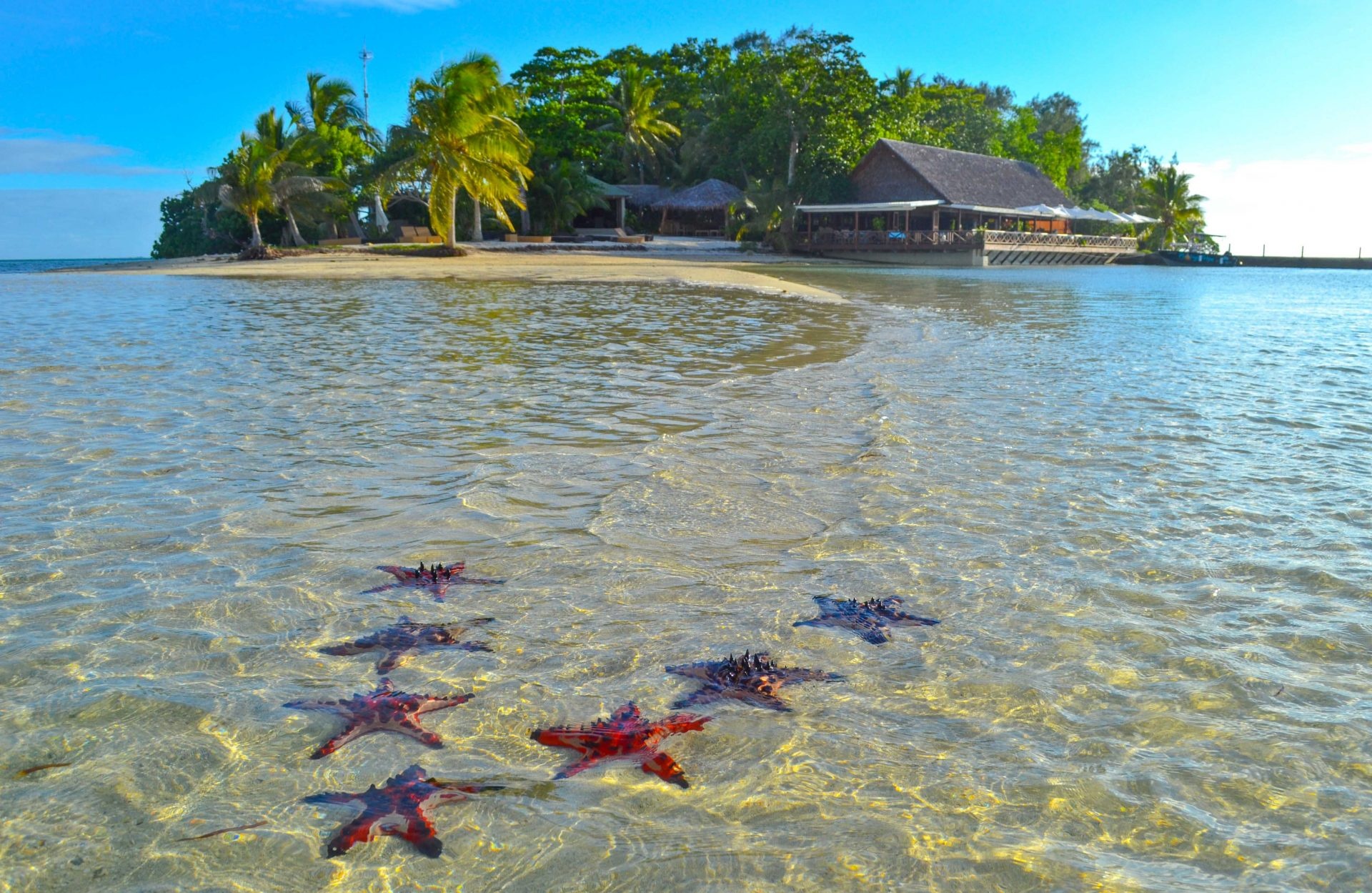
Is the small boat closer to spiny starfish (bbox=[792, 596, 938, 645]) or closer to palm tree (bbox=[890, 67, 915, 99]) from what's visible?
palm tree (bbox=[890, 67, 915, 99])

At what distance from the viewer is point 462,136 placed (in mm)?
31234

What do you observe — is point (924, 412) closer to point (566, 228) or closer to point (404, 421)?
point (404, 421)

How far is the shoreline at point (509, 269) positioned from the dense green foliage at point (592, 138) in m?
2.42

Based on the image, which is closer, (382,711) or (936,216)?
(382,711)

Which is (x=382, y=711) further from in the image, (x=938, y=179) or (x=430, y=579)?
(x=938, y=179)

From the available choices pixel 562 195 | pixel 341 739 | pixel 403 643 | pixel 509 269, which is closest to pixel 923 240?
pixel 562 195

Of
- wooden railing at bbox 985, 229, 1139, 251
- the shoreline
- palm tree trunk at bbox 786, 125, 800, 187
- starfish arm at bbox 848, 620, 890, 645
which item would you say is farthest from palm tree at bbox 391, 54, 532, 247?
starfish arm at bbox 848, 620, 890, 645

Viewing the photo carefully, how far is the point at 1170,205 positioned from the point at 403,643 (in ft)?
222

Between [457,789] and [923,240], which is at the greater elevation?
[923,240]

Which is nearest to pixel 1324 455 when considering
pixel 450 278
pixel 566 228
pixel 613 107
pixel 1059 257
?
pixel 450 278

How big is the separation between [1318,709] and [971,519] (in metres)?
2.16

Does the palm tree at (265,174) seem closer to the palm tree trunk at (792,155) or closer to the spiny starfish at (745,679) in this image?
the palm tree trunk at (792,155)

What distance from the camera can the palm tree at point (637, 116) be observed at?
48.4m

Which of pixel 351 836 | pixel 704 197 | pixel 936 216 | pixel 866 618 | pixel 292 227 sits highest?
pixel 704 197
